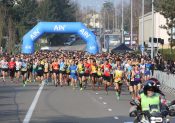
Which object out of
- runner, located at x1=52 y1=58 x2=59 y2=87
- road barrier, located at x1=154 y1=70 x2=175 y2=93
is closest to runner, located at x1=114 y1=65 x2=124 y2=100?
road barrier, located at x1=154 y1=70 x2=175 y2=93

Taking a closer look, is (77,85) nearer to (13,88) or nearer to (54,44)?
(13,88)

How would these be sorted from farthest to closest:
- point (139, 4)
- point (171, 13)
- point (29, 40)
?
1. point (139, 4)
2. point (29, 40)
3. point (171, 13)

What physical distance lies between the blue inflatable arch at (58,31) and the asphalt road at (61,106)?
19280 mm

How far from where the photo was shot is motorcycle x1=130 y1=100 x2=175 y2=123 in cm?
1307

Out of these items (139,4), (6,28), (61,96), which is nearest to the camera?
(61,96)

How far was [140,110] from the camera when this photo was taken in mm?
13680

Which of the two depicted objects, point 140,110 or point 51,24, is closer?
point 140,110

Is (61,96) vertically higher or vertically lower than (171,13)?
lower

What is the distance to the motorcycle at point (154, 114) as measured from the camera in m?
13.1

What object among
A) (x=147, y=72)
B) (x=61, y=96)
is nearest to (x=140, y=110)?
(x=61, y=96)

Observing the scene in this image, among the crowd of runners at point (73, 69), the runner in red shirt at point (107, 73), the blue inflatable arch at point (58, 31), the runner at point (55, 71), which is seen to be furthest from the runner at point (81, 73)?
the blue inflatable arch at point (58, 31)

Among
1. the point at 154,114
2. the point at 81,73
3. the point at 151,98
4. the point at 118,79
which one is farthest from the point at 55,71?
the point at 154,114

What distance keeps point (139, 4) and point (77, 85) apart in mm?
114079

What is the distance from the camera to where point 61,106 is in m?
25.9
